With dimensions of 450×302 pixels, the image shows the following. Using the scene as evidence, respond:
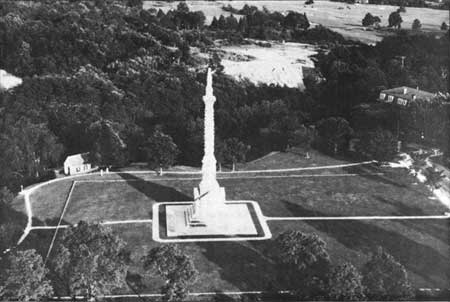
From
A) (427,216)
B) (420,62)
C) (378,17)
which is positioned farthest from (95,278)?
(378,17)

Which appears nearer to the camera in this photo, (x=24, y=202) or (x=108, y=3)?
(x=24, y=202)

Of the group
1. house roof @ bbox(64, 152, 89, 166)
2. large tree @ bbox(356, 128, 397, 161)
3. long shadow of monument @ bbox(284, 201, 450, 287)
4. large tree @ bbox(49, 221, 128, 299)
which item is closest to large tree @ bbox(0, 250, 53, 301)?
large tree @ bbox(49, 221, 128, 299)

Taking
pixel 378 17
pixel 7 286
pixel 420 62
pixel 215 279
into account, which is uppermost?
pixel 378 17

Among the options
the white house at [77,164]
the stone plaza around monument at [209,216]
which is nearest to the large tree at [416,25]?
the stone plaza around monument at [209,216]

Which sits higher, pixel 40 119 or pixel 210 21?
pixel 210 21

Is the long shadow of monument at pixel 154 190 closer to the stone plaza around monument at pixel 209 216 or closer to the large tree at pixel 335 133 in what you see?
the stone plaza around monument at pixel 209 216

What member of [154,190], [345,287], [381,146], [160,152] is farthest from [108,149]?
[345,287]

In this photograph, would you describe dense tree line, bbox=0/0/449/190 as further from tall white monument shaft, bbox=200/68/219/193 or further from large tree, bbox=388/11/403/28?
tall white monument shaft, bbox=200/68/219/193

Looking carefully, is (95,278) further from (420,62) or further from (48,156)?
(420,62)
